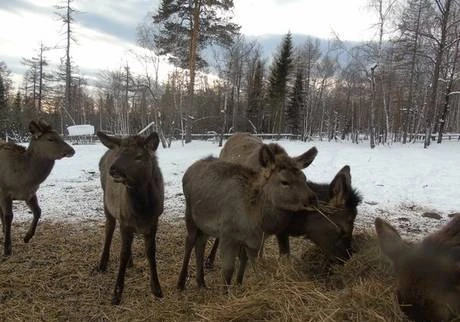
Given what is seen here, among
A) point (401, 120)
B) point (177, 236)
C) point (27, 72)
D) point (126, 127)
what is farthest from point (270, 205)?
point (27, 72)

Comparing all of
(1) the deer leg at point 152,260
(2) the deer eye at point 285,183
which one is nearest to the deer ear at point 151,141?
(1) the deer leg at point 152,260

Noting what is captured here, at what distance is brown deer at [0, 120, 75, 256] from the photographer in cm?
757

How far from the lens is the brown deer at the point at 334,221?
5.12 meters

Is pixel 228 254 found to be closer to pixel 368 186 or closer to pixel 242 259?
pixel 242 259

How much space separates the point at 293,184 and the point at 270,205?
1.37 feet

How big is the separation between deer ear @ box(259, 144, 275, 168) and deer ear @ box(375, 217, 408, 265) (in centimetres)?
200

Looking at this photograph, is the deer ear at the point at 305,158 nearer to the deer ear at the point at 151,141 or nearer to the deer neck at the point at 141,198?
the deer ear at the point at 151,141

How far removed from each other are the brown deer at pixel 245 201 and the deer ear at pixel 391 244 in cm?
169

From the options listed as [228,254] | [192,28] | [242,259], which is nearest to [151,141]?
[228,254]

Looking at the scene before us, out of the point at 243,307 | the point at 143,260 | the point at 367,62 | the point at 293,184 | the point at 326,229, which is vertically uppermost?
the point at 367,62

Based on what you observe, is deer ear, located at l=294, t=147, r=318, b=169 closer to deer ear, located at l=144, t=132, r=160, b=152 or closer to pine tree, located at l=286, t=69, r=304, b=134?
deer ear, located at l=144, t=132, r=160, b=152

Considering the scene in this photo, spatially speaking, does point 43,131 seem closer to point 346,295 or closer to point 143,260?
point 143,260

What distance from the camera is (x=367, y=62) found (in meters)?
35.5

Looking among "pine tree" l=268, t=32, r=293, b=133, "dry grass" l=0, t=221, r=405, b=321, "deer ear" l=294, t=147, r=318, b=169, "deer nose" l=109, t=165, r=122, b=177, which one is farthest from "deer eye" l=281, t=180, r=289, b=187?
"pine tree" l=268, t=32, r=293, b=133
